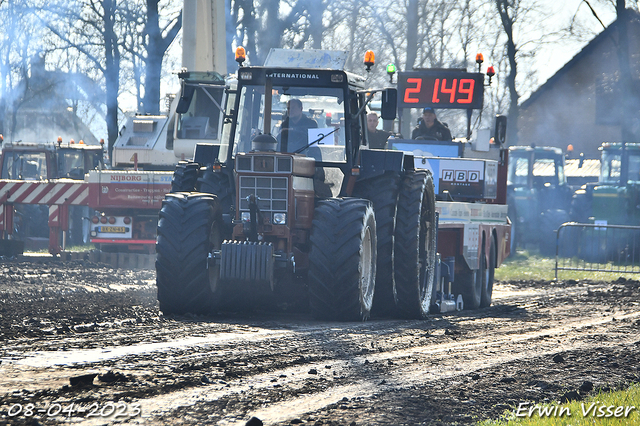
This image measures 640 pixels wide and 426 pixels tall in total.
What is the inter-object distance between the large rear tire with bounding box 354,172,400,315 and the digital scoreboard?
527 centimetres

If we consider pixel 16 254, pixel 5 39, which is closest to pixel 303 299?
pixel 16 254

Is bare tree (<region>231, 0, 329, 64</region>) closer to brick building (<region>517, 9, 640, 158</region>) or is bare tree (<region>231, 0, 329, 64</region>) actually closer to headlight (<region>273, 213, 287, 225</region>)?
headlight (<region>273, 213, 287, 225</region>)

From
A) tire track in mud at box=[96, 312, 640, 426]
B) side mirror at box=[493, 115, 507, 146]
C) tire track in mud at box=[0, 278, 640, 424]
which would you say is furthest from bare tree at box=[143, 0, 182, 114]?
tire track in mud at box=[96, 312, 640, 426]

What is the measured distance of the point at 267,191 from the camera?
872 cm

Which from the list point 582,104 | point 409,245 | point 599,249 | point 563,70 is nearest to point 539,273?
point 599,249

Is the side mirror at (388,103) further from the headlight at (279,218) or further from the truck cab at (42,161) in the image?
the truck cab at (42,161)

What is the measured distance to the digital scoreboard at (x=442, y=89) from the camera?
48.0ft

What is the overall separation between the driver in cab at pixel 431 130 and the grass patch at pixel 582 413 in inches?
354

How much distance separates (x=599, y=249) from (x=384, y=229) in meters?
12.0

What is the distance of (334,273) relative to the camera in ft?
27.3

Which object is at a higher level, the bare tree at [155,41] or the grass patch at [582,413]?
the bare tree at [155,41]

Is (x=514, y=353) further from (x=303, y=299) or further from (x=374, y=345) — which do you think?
(x=303, y=299)

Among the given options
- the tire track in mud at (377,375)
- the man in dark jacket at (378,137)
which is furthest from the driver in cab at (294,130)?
the man in dark jacket at (378,137)

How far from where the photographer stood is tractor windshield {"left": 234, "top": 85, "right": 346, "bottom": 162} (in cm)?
923
